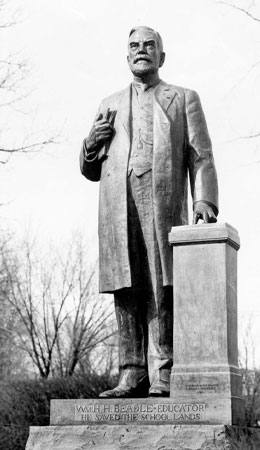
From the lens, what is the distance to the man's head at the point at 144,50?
873 cm

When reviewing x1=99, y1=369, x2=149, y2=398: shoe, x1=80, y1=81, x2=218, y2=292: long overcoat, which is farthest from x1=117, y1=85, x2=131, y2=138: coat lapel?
x1=99, y1=369, x2=149, y2=398: shoe

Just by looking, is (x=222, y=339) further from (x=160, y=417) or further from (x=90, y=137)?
(x=90, y=137)

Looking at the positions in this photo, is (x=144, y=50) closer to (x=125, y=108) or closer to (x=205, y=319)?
(x=125, y=108)

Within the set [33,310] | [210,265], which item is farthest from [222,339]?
[33,310]

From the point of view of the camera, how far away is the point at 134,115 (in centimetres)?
873

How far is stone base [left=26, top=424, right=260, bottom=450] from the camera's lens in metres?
7.19

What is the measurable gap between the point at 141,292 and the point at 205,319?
912 millimetres

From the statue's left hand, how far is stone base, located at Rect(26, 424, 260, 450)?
183cm

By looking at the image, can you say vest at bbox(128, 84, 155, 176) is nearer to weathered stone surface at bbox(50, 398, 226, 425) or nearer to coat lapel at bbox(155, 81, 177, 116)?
coat lapel at bbox(155, 81, 177, 116)

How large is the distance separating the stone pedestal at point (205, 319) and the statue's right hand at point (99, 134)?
1285 millimetres

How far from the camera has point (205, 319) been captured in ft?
25.2

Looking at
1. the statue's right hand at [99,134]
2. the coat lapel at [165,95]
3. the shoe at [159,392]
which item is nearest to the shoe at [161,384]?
the shoe at [159,392]

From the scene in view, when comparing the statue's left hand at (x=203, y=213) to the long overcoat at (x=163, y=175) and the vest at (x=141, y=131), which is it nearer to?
the long overcoat at (x=163, y=175)

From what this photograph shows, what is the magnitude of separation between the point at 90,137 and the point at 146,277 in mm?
1398
